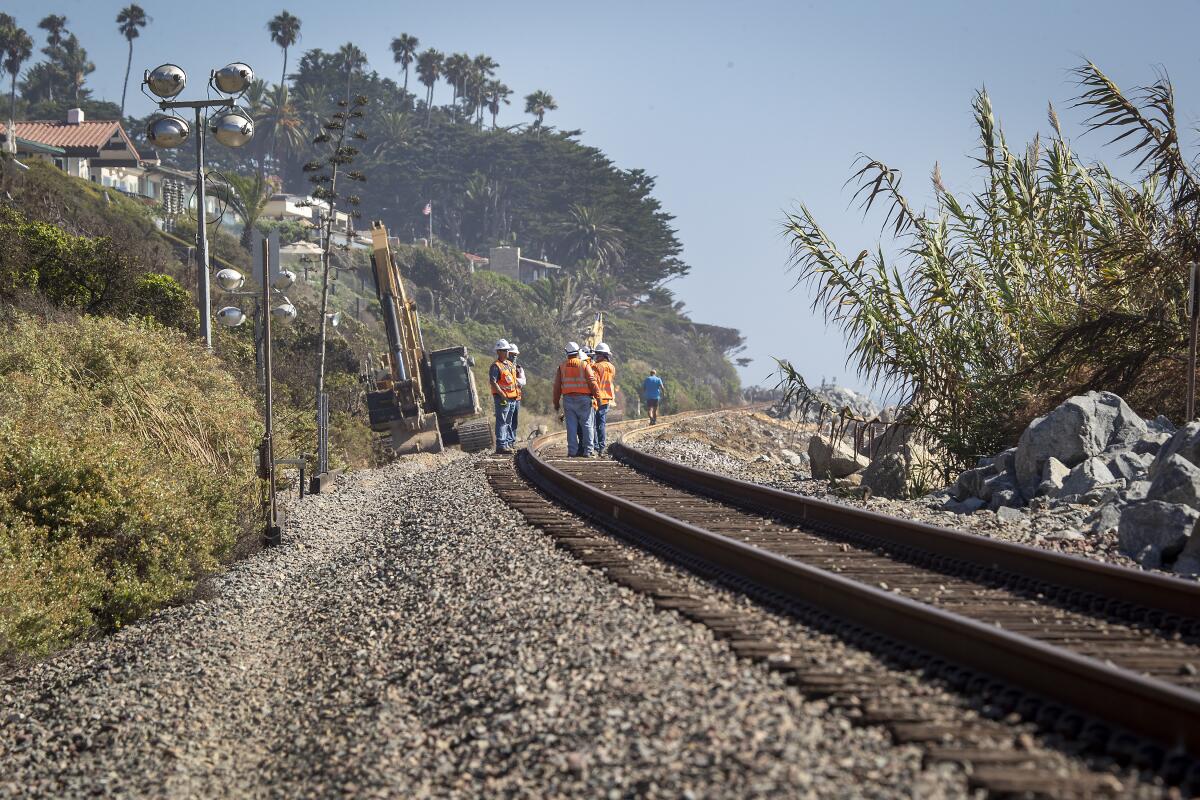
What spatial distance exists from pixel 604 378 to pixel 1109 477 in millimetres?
10195

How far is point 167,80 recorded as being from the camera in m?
17.0

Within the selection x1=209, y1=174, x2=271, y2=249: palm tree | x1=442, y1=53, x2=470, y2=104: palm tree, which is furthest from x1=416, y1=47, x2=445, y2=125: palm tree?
x1=209, y1=174, x2=271, y2=249: palm tree

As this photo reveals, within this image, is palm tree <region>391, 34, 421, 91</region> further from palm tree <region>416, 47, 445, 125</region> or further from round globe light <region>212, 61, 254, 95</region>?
round globe light <region>212, 61, 254, 95</region>

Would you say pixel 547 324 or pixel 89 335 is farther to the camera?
pixel 547 324

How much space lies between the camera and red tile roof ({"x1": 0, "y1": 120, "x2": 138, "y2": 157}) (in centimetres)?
7134

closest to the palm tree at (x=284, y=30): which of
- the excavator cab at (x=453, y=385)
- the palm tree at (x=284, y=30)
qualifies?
the palm tree at (x=284, y=30)

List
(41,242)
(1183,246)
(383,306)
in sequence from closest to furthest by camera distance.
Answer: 1. (1183,246)
2. (41,242)
3. (383,306)

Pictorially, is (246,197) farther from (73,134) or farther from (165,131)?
(165,131)

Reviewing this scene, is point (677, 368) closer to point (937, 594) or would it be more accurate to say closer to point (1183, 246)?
point (1183, 246)

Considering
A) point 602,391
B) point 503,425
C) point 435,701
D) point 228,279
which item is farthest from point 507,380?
point 435,701

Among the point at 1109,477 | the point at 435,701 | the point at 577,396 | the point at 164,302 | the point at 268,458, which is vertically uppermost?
the point at 164,302

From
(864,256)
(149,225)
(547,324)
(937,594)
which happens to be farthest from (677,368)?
(937,594)

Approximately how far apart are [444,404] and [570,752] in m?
24.9

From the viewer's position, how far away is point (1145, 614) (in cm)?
681
